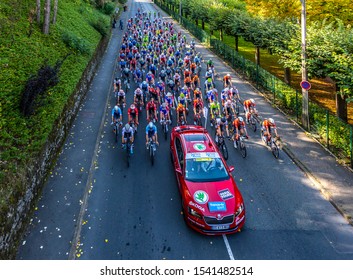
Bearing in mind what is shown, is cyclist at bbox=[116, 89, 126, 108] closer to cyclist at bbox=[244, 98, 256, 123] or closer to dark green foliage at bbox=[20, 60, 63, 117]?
dark green foliage at bbox=[20, 60, 63, 117]

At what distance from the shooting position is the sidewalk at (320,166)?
11.6 meters

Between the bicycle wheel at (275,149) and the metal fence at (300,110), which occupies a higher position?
the metal fence at (300,110)

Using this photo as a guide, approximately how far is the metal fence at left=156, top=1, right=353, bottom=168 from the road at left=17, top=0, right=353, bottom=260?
104 inches

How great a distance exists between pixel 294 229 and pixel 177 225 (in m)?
3.79

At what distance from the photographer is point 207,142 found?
40.7 ft

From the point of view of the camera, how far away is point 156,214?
10.7 m

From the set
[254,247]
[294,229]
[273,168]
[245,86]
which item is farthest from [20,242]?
[245,86]

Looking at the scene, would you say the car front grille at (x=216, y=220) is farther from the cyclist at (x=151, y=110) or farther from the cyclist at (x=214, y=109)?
the cyclist at (x=214, y=109)

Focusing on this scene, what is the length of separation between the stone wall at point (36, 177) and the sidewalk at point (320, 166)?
35.0ft

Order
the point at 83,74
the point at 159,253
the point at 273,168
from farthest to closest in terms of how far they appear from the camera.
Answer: the point at 83,74 < the point at 273,168 < the point at 159,253

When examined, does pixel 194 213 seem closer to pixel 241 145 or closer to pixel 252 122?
pixel 241 145

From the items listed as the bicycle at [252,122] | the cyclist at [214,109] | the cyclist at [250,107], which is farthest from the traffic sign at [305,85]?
the cyclist at [214,109]

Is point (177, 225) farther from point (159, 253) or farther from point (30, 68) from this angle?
point (30, 68)

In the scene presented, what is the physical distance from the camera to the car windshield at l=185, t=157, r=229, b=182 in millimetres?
10539
